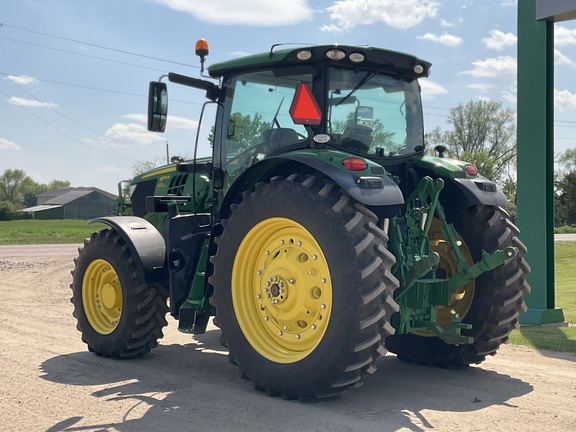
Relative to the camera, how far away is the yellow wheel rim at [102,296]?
6.79m

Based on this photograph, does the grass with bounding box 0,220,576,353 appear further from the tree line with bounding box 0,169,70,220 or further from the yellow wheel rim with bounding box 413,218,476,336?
the tree line with bounding box 0,169,70,220

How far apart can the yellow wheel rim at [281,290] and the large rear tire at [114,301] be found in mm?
1434

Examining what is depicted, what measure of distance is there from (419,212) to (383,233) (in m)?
0.93

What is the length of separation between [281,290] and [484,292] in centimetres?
195

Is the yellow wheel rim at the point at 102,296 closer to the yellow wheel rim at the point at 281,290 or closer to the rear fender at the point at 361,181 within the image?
the yellow wheel rim at the point at 281,290

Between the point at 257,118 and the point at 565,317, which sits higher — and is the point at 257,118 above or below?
above

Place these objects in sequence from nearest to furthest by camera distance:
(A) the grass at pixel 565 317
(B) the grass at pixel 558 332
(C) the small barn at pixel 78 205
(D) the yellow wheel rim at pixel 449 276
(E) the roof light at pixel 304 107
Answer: (E) the roof light at pixel 304 107 < (D) the yellow wheel rim at pixel 449 276 < (B) the grass at pixel 558 332 < (A) the grass at pixel 565 317 < (C) the small barn at pixel 78 205

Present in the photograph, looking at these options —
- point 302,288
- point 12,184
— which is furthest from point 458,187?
point 12,184

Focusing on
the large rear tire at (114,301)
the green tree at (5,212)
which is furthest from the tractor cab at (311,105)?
the green tree at (5,212)

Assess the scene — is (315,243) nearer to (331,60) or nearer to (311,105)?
(311,105)

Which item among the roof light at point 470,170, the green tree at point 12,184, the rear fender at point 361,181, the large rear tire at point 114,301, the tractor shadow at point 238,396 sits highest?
the green tree at point 12,184

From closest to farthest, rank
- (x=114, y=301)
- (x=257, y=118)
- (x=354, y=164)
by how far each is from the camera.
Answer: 1. (x=354, y=164)
2. (x=257, y=118)
3. (x=114, y=301)

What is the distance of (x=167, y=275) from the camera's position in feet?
21.1

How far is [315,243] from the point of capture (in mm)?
4980
